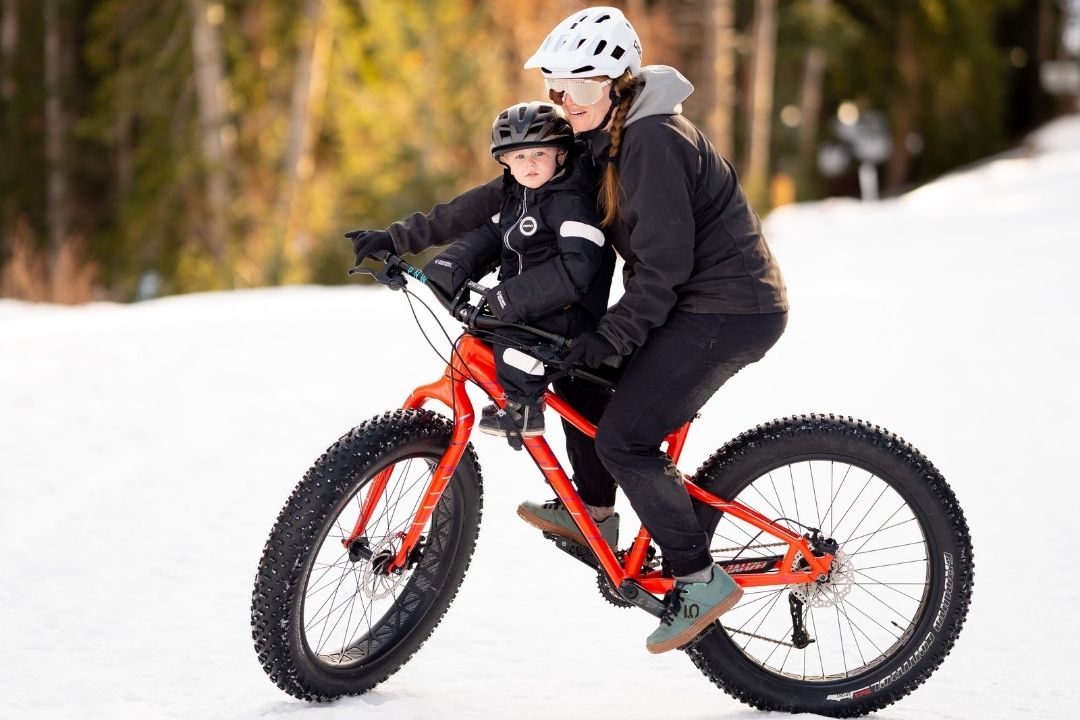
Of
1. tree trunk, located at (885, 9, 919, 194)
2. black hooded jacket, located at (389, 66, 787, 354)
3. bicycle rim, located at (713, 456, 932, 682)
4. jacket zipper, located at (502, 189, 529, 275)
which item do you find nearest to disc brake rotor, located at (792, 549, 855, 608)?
bicycle rim, located at (713, 456, 932, 682)

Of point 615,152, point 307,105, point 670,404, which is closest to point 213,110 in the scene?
point 307,105

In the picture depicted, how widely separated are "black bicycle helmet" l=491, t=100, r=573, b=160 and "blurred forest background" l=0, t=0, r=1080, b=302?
11.5 m

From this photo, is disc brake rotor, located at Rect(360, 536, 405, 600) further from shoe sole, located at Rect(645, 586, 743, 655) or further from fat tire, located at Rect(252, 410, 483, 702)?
shoe sole, located at Rect(645, 586, 743, 655)

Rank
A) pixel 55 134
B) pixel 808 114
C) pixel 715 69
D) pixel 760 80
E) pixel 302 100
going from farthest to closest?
A: pixel 808 114
pixel 55 134
pixel 760 80
pixel 715 69
pixel 302 100

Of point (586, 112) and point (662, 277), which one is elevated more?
point (586, 112)

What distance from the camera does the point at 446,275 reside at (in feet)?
12.2

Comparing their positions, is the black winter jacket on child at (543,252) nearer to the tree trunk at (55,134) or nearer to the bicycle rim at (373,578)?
the bicycle rim at (373,578)

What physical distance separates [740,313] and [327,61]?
19.0 meters

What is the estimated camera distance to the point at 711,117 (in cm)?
2159

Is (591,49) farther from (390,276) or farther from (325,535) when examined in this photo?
(325,535)

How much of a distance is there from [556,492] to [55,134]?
2619cm

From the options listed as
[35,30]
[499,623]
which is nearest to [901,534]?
[499,623]

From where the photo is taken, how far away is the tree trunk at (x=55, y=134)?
2648 centimetres

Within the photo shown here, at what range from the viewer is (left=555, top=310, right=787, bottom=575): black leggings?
12.1 feet
